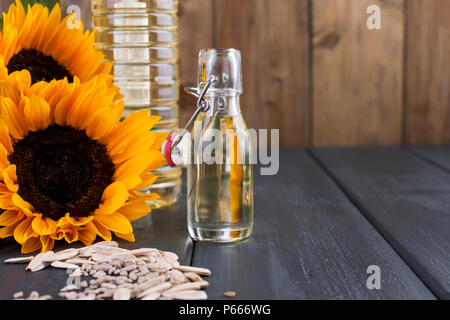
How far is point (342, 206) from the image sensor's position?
96 centimetres

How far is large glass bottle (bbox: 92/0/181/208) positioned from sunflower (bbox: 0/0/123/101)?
17 centimetres

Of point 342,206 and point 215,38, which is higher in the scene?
point 215,38

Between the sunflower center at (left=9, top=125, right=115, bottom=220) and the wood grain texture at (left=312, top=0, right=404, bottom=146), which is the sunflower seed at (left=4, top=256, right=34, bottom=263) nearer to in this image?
the sunflower center at (left=9, top=125, right=115, bottom=220)

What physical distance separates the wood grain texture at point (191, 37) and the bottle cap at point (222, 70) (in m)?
0.86

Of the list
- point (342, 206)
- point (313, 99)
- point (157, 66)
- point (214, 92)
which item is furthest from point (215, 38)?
point (214, 92)

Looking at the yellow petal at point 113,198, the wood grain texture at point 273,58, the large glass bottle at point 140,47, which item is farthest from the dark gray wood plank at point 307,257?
the wood grain texture at point 273,58

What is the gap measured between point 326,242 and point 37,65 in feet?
1.50

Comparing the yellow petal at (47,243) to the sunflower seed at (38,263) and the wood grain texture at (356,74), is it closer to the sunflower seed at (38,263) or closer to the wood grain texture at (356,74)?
the sunflower seed at (38,263)

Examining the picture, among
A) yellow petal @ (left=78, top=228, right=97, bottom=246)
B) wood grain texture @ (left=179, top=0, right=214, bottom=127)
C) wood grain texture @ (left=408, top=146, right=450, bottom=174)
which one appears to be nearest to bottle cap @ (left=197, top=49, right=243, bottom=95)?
yellow petal @ (left=78, top=228, right=97, bottom=246)

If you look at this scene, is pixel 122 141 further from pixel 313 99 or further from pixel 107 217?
pixel 313 99

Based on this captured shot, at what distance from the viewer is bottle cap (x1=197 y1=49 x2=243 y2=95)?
29.0 inches

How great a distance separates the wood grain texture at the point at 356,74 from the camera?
1.63m

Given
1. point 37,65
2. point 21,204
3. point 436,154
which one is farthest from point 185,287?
point 436,154

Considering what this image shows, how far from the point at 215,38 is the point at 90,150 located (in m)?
0.92
